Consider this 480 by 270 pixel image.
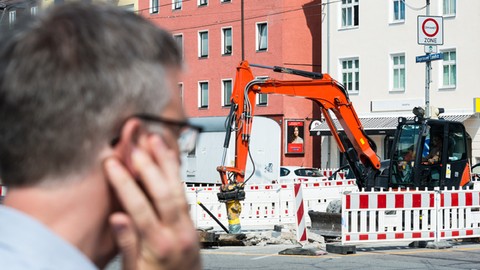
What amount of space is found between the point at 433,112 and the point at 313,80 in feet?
17.1

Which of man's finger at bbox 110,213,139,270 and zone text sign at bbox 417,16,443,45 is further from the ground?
zone text sign at bbox 417,16,443,45

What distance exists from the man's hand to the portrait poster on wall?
4862 cm

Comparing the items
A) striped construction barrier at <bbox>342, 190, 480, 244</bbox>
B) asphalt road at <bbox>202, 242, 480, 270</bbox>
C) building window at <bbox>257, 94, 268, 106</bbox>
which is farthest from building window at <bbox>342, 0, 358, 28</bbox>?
asphalt road at <bbox>202, 242, 480, 270</bbox>

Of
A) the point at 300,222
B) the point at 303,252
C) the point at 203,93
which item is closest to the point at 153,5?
the point at 203,93

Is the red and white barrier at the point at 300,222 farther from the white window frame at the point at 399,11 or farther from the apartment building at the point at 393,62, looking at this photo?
the white window frame at the point at 399,11

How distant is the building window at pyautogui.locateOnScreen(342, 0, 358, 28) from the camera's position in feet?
157

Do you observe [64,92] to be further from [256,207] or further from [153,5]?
[153,5]

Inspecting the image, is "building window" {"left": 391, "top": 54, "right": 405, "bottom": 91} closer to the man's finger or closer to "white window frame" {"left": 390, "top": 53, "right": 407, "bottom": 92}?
"white window frame" {"left": 390, "top": 53, "right": 407, "bottom": 92}

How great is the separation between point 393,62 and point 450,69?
10.8 ft

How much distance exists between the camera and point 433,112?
84.5 ft

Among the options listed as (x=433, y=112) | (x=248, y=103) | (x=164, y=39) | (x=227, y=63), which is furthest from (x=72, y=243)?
(x=227, y=63)

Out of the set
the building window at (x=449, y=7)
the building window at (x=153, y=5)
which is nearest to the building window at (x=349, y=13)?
the building window at (x=449, y=7)

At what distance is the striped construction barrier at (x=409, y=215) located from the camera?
1792 centimetres

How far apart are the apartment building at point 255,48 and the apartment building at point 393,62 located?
2008 mm
